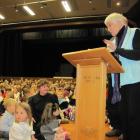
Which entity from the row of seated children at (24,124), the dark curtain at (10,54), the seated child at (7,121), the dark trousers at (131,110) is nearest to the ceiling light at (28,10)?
the dark curtain at (10,54)

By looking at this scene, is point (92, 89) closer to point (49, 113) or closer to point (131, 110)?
point (131, 110)

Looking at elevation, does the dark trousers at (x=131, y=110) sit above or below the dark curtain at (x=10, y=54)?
below

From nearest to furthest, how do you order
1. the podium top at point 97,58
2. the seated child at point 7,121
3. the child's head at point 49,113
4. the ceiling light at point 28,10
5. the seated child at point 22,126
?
the podium top at point 97,58, the seated child at point 22,126, the seated child at point 7,121, the child's head at point 49,113, the ceiling light at point 28,10

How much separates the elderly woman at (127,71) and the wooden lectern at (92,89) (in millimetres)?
126

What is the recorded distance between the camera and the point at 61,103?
6.28 m

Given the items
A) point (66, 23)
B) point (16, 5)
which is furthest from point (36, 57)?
point (16, 5)

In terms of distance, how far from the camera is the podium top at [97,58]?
2.29 metres

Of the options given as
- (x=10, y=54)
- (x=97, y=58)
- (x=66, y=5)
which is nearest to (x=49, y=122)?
(x=97, y=58)

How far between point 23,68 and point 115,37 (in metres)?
15.5

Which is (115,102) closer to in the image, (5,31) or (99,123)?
(99,123)

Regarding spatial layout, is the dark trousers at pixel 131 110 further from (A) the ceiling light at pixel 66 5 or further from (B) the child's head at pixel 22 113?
(A) the ceiling light at pixel 66 5

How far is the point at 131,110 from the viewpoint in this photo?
8.15 ft

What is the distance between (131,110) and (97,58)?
481mm

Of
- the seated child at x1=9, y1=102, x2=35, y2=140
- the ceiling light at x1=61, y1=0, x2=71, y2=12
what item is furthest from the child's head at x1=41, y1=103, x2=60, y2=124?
the ceiling light at x1=61, y1=0, x2=71, y2=12
